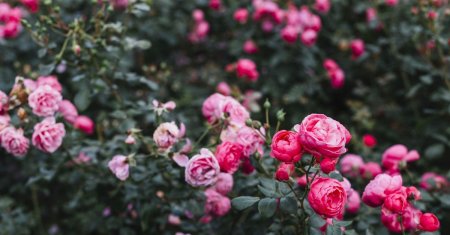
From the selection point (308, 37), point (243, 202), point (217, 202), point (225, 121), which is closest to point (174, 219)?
point (217, 202)

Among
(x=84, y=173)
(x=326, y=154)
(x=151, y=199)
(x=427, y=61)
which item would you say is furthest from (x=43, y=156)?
(x=427, y=61)

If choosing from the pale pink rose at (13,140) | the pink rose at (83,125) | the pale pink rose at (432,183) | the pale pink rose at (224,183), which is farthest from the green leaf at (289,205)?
the pink rose at (83,125)

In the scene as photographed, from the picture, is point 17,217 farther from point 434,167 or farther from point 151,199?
point 434,167

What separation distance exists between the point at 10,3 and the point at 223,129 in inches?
87.0

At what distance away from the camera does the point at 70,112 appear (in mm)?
2260

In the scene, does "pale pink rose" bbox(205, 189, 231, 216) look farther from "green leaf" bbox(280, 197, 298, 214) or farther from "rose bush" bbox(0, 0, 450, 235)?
"green leaf" bbox(280, 197, 298, 214)

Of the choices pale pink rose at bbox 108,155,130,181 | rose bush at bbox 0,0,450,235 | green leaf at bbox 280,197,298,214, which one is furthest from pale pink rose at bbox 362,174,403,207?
pale pink rose at bbox 108,155,130,181

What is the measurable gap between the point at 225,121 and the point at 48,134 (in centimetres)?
66

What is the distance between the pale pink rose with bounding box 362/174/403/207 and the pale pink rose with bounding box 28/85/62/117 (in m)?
1.18

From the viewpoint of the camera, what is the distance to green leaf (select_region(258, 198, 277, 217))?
1643 mm

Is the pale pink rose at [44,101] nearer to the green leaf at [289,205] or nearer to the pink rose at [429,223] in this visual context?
the green leaf at [289,205]

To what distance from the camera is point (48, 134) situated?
6.63 ft

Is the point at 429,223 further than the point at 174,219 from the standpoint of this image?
No

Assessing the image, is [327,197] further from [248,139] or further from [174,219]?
[174,219]
